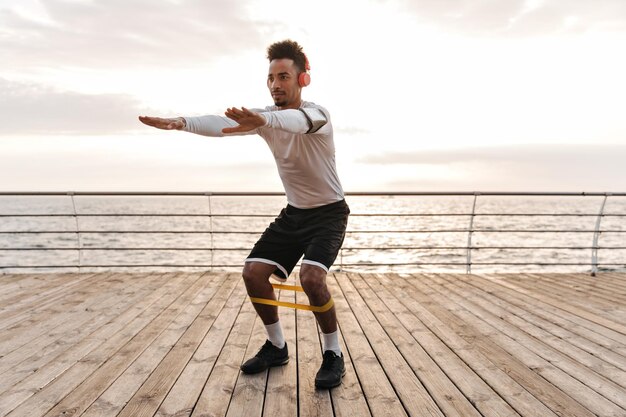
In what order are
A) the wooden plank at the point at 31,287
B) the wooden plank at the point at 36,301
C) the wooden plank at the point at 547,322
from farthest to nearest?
1. the wooden plank at the point at 31,287
2. the wooden plank at the point at 36,301
3. the wooden plank at the point at 547,322

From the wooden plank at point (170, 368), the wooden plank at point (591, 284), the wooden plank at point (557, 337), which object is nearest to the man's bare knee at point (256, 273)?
the wooden plank at point (170, 368)

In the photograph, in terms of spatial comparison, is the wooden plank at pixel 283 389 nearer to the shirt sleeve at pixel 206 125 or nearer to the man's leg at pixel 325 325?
the man's leg at pixel 325 325

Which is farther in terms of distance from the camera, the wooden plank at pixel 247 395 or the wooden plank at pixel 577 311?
the wooden plank at pixel 577 311

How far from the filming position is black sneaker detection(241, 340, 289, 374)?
2.50 metres

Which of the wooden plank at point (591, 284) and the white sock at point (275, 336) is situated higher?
the white sock at point (275, 336)

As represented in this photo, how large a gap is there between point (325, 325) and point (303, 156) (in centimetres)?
90

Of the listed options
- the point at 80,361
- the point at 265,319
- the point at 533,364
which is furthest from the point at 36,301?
the point at 533,364

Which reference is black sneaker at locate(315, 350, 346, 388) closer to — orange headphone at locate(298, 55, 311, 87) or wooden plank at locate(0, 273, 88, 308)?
orange headphone at locate(298, 55, 311, 87)

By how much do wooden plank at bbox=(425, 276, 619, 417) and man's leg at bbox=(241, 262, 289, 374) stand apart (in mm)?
1257

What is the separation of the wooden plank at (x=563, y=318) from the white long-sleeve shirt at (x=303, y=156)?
2.14m

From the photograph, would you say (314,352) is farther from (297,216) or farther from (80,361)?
(80,361)

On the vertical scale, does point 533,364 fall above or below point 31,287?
above

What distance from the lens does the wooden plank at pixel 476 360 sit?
7.07 feet

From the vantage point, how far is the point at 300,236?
252 cm
